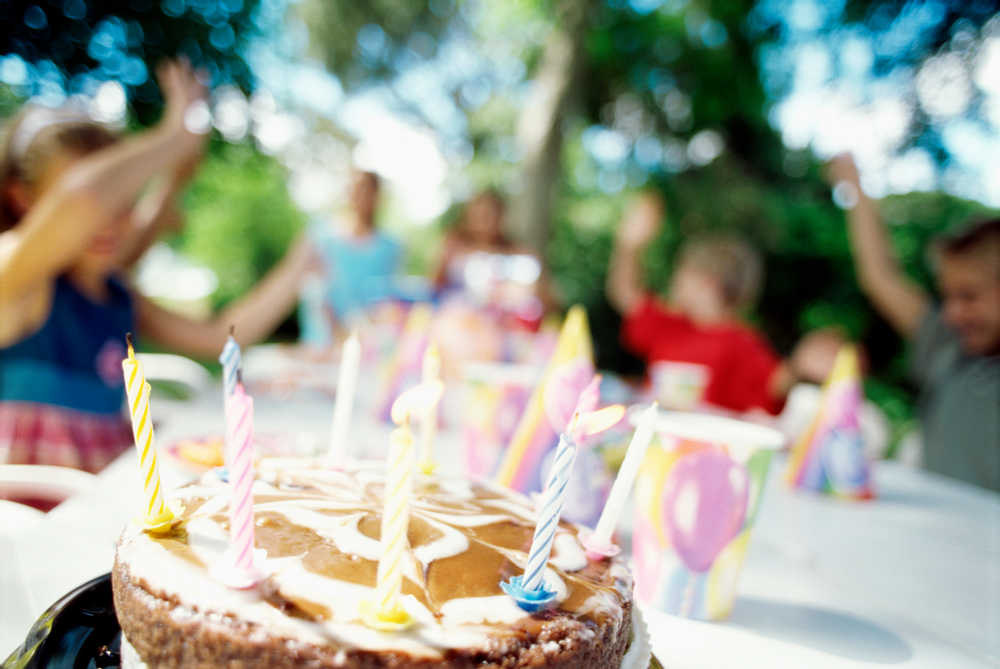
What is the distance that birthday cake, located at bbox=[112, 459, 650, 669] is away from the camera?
1.92 ft

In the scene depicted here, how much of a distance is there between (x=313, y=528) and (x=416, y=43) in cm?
970

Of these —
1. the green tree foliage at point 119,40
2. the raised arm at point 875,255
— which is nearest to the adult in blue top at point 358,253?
the green tree foliage at point 119,40

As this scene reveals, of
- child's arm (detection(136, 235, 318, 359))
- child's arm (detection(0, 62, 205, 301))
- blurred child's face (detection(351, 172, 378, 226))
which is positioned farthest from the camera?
blurred child's face (detection(351, 172, 378, 226))

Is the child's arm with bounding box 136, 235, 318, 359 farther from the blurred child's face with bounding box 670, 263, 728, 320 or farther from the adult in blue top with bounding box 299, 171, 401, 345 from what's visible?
the blurred child's face with bounding box 670, 263, 728, 320

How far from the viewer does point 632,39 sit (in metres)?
7.88

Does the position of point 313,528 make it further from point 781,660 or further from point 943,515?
point 943,515

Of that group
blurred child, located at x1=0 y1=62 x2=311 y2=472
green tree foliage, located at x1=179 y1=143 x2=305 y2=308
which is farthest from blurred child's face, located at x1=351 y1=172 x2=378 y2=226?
green tree foliage, located at x1=179 y1=143 x2=305 y2=308

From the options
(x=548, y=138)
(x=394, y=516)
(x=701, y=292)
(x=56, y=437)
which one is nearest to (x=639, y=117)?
(x=548, y=138)

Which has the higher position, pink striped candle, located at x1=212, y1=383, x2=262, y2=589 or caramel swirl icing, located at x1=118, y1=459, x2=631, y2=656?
pink striped candle, located at x1=212, y1=383, x2=262, y2=589

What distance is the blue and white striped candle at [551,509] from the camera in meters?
0.63

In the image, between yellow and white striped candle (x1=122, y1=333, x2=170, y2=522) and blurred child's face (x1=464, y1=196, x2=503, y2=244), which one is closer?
yellow and white striped candle (x1=122, y1=333, x2=170, y2=522)

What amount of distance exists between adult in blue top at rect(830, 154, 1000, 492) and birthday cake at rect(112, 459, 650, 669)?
7.84ft

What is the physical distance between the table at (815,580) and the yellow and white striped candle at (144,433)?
27 cm

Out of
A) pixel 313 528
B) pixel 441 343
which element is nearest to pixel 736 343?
pixel 441 343
